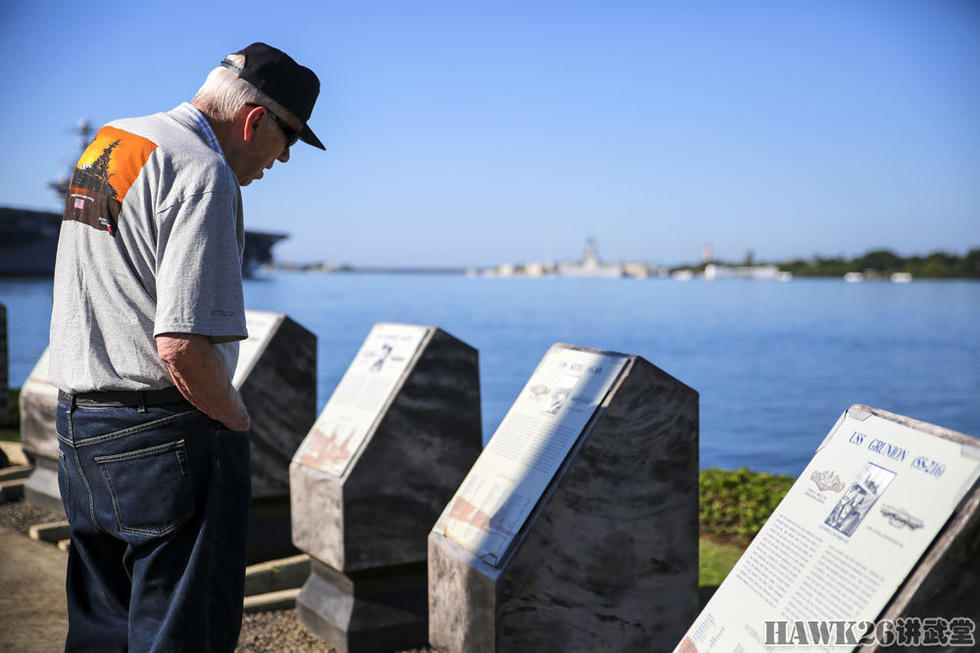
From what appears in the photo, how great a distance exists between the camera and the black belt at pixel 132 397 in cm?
229

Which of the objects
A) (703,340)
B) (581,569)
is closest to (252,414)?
(581,569)

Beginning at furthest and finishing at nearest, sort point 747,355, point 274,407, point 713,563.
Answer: point 747,355
point 713,563
point 274,407

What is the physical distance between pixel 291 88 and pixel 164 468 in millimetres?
1089

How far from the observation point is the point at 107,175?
7.31 feet

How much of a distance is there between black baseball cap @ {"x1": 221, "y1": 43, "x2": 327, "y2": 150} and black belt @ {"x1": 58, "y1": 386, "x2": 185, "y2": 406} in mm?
849

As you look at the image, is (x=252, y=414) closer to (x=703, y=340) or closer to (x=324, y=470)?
(x=324, y=470)

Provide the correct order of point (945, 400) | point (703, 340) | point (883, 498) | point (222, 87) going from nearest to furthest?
1. point (883, 498)
2. point (222, 87)
3. point (945, 400)
4. point (703, 340)

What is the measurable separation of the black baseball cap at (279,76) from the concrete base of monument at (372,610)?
2.38 m

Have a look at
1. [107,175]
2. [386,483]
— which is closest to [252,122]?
[107,175]

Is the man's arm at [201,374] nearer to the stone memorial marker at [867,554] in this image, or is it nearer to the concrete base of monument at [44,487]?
the stone memorial marker at [867,554]

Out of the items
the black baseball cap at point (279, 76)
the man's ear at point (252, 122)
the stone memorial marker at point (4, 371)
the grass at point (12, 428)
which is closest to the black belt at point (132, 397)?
the man's ear at point (252, 122)

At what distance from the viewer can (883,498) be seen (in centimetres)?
197

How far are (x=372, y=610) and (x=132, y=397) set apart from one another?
2.16m

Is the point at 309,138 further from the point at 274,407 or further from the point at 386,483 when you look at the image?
the point at 274,407
